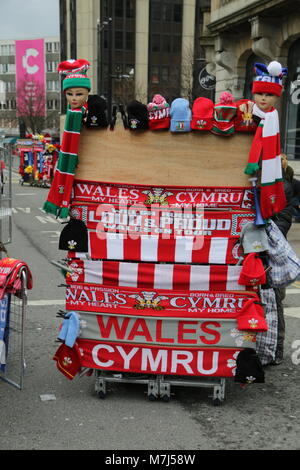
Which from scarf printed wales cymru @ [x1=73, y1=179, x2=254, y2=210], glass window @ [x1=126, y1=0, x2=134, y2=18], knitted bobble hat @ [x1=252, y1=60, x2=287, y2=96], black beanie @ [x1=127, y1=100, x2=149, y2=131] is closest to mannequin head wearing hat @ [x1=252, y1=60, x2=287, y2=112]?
knitted bobble hat @ [x1=252, y1=60, x2=287, y2=96]

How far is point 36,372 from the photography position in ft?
15.1

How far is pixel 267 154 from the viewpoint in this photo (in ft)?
12.3

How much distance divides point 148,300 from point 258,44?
1301cm

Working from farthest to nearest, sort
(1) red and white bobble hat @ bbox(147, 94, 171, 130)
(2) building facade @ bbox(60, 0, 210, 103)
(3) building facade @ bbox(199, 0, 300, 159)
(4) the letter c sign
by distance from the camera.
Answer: (4) the letter c sign
(2) building facade @ bbox(60, 0, 210, 103)
(3) building facade @ bbox(199, 0, 300, 159)
(1) red and white bobble hat @ bbox(147, 94, 171, 130)

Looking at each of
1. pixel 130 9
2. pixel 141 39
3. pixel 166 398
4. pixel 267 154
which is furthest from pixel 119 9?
pixel 166 398

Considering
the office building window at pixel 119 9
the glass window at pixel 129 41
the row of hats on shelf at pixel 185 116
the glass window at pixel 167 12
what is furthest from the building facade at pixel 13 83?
the row of hats on shelf at pixel 185 116

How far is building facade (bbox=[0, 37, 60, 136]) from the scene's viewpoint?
300 ft

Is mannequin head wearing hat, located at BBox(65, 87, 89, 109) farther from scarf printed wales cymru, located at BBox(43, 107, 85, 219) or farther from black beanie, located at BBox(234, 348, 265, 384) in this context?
black beanie, located at BBox(234, 348, 265, 384)

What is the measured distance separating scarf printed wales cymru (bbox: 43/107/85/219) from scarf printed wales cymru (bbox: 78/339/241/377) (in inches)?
43.5

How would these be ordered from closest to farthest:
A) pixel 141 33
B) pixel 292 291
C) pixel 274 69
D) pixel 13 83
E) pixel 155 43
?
pixel 274 69 → pixel 292 291 → pixel 141 33 → pixel 155 43 → pixel 13 83

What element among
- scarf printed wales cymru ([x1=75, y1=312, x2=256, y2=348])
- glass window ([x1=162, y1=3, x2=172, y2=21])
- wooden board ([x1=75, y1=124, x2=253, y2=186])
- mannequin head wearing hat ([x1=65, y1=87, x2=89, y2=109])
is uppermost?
glass window ([x1=162, y1=3, x2=172, y2=21])

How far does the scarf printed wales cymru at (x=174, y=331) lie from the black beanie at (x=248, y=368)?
0.22 feet

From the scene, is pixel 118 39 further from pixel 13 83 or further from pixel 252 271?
pixel 252 271
